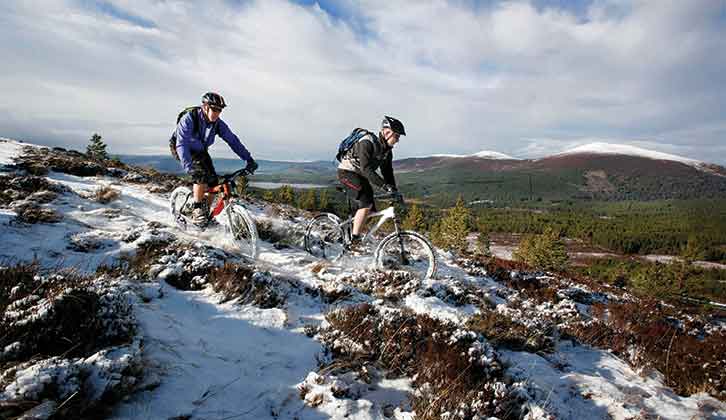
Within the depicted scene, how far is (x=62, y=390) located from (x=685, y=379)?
703cm

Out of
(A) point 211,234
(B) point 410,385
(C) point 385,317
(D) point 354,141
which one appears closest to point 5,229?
(A) point 211,234

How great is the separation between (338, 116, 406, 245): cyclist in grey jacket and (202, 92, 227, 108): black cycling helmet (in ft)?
8.93

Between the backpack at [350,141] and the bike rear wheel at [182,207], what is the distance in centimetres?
408

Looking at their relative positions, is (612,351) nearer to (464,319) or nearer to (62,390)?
(464,319)

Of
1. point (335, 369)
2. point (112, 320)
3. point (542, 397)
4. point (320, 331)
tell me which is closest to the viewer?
point (112, 320)

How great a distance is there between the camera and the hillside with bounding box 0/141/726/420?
2541 millimetres

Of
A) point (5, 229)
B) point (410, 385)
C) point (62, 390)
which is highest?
point (5, 229)

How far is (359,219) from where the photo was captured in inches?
279

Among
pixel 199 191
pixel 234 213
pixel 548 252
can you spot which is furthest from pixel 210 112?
pixel 548 252

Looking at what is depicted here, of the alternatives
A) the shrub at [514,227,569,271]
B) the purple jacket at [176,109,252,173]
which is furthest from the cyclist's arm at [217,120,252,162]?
the shrub at [514,227,569,271]

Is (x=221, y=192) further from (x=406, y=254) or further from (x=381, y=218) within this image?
(x=406, y=254)

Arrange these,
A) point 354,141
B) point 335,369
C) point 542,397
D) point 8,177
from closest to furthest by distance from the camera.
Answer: point 335,369, point 542,397, point 354,141, point 8,177

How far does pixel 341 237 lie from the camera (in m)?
7.80

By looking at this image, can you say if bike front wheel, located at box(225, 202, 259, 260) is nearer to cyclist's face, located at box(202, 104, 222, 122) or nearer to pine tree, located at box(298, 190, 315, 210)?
cyclist's face, located at box(202, 104, 222, 122)
